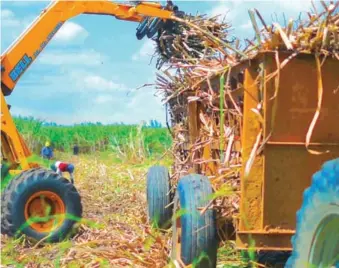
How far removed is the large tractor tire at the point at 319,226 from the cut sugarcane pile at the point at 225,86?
2.54ft

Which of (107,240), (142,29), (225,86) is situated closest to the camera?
(225,86)

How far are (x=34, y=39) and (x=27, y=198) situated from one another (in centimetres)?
228

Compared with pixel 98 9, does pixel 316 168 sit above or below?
below

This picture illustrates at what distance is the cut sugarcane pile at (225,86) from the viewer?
3.93 metres

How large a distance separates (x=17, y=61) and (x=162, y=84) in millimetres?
2223

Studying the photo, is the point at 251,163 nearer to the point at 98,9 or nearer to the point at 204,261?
the point at 204,261

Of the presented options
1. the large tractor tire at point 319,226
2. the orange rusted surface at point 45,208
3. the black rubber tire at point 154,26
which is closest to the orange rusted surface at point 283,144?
the large tractor tire at point 319,226

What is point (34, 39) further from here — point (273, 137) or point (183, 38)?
point (273, 137)

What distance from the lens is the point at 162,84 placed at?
6.98m

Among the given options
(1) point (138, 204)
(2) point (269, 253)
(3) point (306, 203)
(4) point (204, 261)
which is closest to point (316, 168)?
(3) point (306, 203)

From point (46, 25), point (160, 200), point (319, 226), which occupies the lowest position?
point (160, 200)

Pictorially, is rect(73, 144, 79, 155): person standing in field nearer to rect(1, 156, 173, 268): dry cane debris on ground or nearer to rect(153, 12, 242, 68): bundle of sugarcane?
rect(1, 156, 173, 268): dry cane debris on ground

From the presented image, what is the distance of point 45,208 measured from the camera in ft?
24.2

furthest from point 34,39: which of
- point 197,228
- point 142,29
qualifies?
point 197,228
